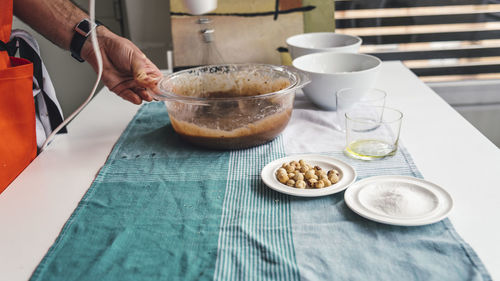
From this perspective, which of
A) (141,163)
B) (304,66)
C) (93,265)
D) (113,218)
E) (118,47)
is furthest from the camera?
(304,66)

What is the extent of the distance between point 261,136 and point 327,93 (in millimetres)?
252

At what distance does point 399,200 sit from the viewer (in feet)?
2.26

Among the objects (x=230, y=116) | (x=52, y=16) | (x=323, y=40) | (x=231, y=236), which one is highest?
(x=52, y=16)

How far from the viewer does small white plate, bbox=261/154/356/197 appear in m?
0.73

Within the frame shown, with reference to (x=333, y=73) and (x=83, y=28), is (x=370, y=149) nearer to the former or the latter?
(x=333, y=73)

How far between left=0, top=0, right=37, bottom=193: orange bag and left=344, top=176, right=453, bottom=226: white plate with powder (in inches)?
26.0

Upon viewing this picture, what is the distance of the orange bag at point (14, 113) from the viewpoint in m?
0.87

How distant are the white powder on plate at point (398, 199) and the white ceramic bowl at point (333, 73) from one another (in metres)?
0.37

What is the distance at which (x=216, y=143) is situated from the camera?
0.92 metres

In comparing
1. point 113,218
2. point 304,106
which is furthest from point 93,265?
point 304,106

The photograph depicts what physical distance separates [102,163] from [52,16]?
1.34 feet

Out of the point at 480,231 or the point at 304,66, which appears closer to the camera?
the point at 480,231

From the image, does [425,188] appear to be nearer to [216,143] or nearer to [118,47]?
[216,143]

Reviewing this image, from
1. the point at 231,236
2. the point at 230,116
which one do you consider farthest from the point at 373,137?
the point at 231,236
